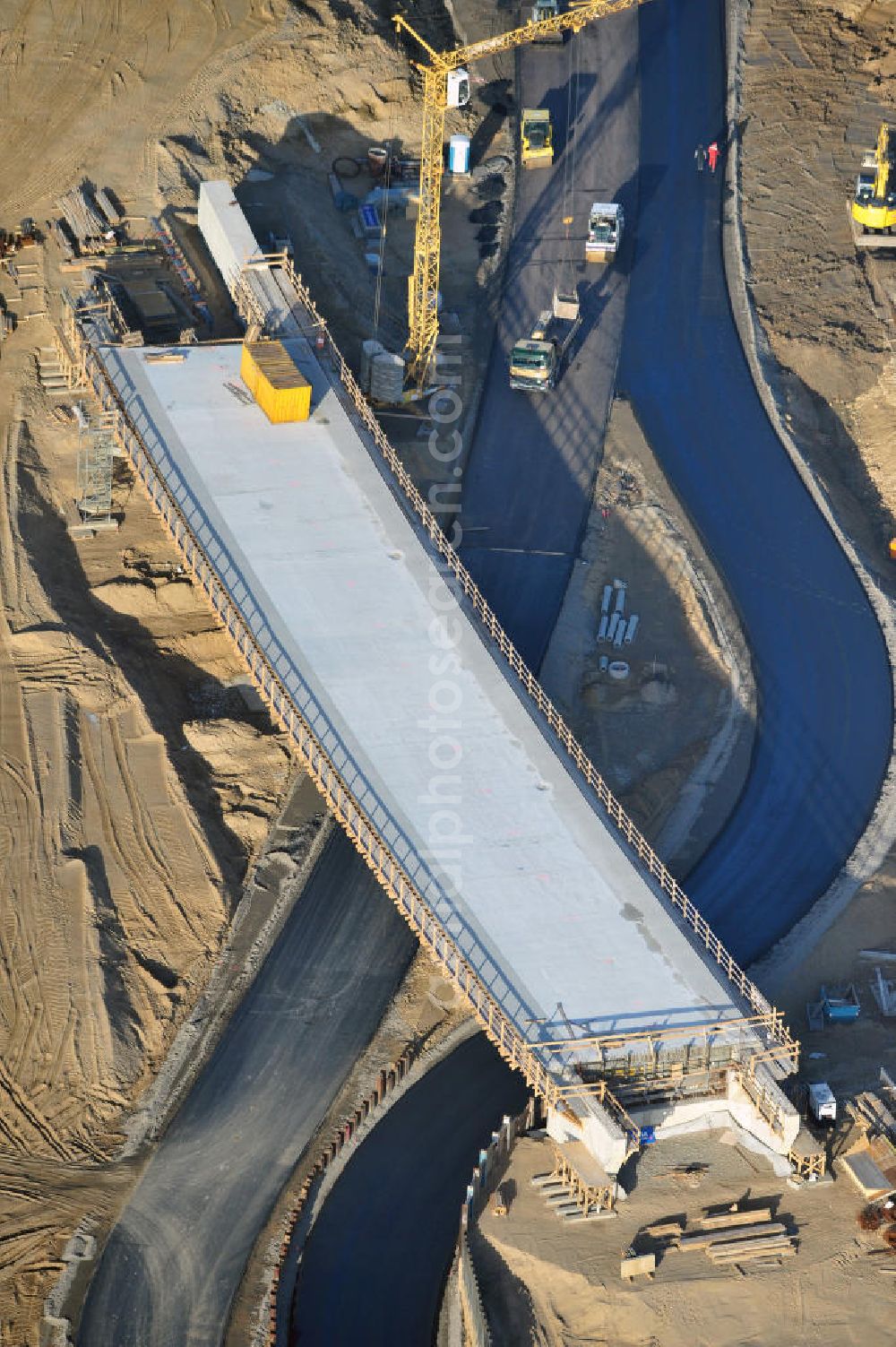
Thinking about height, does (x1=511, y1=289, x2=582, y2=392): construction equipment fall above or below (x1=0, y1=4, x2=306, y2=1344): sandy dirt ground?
above

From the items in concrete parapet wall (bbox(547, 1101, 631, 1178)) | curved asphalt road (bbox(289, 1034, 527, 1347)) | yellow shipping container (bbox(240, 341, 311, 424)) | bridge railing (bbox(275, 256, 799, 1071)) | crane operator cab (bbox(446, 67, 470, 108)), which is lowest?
curved asphalt road (bbox(289, 1034, 527, 1347))

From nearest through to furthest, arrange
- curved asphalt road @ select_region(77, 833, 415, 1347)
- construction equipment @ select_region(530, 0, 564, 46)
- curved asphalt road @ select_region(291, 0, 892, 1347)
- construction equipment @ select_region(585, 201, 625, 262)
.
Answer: curved asphalt road @ select_region(77, 833, 415, 1347), curved asphalt road @ select_region(291, 0, 892, 1347), construction equipment @ select_region(585, 201, 625, 262), construction equipment @ select_region(530, 0, 564, 46)

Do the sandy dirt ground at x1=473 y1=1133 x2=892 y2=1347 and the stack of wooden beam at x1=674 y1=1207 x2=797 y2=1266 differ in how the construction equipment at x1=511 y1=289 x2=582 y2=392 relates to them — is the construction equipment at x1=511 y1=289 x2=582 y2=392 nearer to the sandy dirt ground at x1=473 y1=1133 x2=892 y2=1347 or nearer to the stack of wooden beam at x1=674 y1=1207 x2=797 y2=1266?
the sandy dirt ground at x1=473 y1=1133 x2=892 y2=1347

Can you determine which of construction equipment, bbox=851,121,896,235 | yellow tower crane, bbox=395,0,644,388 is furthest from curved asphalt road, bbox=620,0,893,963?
yellow tower crane, bbox=395,0,644,388

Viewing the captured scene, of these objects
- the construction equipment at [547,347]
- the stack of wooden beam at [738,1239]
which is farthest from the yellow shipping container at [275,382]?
the stack of wooden beam at [738,1239]

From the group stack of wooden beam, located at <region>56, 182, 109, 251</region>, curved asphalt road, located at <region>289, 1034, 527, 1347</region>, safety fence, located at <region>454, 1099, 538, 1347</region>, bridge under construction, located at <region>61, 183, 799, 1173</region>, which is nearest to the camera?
safety fence, located at <region>454, 1099, 538, 1347</region>

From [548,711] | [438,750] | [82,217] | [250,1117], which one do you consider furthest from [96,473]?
[250,1117]

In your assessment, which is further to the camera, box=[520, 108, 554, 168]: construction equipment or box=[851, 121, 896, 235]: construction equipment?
box=[520, 108, 554, 168]: construction equipment
